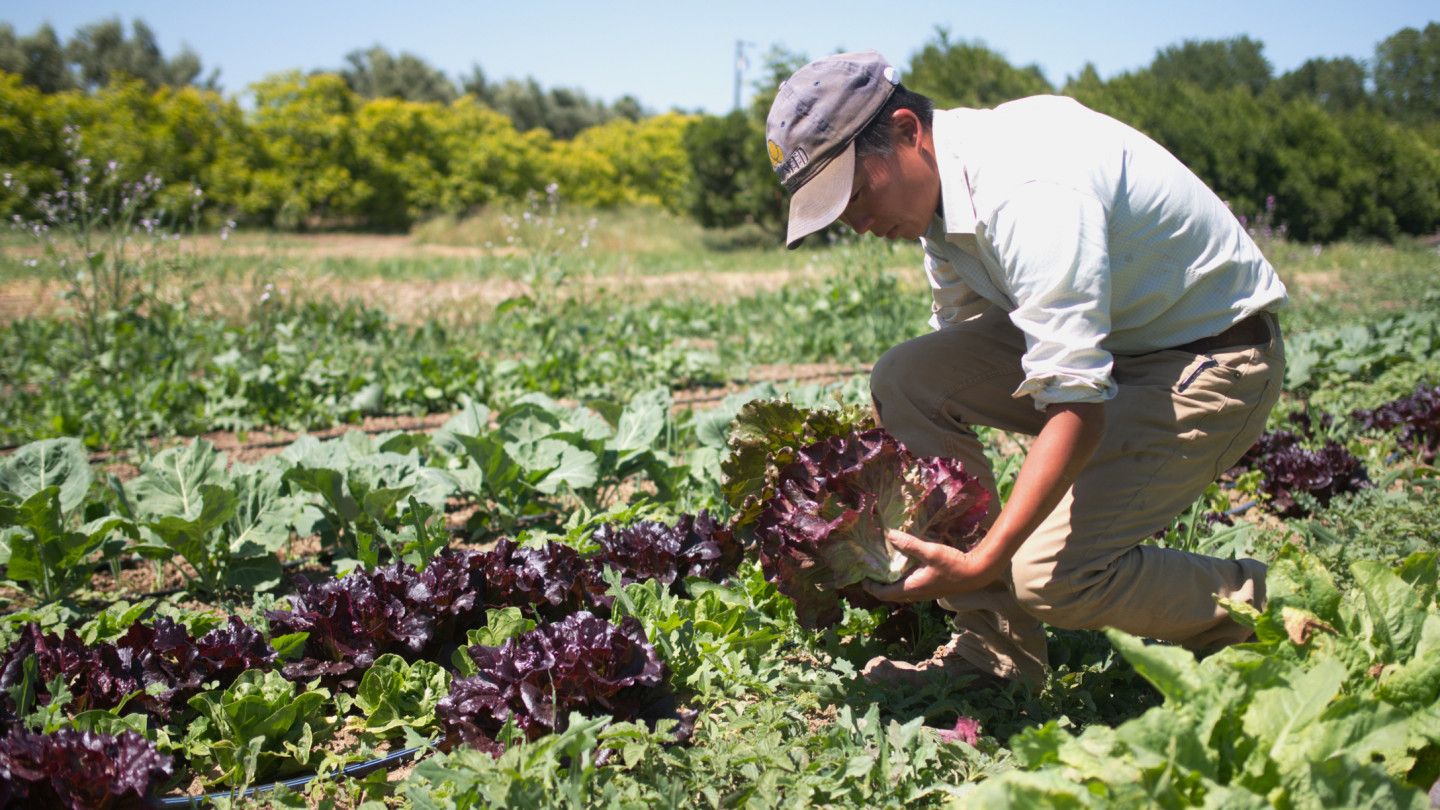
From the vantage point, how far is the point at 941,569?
218cm

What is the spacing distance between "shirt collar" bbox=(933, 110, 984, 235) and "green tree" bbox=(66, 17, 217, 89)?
4629 cm

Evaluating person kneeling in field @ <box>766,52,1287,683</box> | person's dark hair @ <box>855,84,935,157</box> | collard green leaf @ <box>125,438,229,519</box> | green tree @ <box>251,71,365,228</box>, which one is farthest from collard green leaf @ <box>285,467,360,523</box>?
green tree @ <box>251,71,365,228</box>

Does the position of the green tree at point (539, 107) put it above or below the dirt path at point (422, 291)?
above

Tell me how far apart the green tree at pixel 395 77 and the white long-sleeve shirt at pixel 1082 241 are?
50856mm

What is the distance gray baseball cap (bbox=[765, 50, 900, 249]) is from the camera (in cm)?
215

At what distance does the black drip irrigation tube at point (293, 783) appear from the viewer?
2.15 metres

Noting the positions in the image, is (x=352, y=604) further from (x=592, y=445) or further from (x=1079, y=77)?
(x=1079, y=77)

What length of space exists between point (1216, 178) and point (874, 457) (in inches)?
827

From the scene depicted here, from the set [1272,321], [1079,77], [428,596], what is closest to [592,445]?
[428,596]

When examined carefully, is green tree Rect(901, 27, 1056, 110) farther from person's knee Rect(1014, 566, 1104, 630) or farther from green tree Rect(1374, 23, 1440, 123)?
person's knee Rect(1014, 566, 1104, 630)

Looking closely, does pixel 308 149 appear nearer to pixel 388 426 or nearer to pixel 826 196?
pixel 388 426

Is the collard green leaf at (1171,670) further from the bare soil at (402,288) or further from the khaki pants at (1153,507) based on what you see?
the bare soil at (402,288)

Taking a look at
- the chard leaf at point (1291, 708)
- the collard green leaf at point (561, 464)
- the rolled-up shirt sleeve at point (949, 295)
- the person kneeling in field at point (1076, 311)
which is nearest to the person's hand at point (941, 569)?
the person kneeling in field at point (1076, 311)

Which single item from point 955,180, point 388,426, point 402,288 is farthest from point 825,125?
point 402,288
